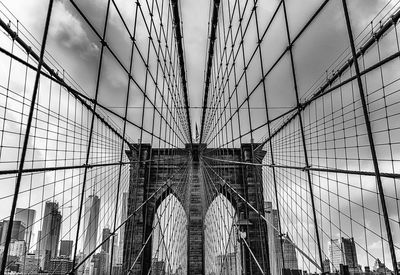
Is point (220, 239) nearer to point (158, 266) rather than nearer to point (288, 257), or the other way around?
point (158, 266)

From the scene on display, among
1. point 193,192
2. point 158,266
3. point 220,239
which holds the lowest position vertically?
point 158,266

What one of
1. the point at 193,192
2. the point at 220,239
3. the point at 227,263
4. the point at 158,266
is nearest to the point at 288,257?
the point at 227,263

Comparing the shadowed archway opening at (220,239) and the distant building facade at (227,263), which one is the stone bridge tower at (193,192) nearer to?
the shadowed archway opening at (220,239)

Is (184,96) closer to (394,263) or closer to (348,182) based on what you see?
(348,182)

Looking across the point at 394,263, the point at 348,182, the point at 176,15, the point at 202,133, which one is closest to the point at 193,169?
the point at 202,133

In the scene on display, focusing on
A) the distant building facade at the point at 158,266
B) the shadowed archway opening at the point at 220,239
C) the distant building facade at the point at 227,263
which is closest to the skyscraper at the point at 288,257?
the distant building facade at the point at 227,263

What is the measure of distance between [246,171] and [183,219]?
178 inches

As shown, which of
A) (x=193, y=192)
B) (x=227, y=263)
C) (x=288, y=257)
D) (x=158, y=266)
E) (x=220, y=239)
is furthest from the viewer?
(x=193, y=192)

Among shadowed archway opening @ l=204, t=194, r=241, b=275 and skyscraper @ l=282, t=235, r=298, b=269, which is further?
shadowed archway opening @ l=204, t=194, r=241, b=275

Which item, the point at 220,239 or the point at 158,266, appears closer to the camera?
the point at 220,239

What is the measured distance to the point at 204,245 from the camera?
15.8m

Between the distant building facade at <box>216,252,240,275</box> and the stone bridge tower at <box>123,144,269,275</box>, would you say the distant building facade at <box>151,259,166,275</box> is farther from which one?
the stone bridge tower at <box>123,144,269,275</box>

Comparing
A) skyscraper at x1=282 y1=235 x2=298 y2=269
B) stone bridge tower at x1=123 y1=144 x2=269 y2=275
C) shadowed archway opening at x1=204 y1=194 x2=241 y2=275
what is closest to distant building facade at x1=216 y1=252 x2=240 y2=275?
shadowed archway opening at x1=204 y1=194 x2=241 y2=275

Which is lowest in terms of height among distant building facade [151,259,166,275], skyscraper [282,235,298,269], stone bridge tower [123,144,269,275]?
distant building facade [151,259,166,275]
